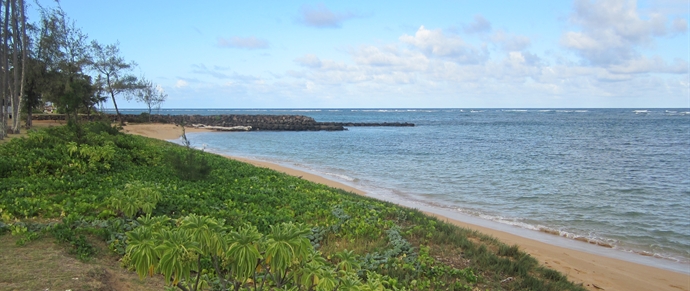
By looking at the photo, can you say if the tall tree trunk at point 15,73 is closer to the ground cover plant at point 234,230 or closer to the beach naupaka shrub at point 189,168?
the ground cover plant at point 234,230

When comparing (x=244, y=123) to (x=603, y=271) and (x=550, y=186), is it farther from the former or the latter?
(x=603, y=271)

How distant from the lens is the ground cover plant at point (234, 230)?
3064 millimetres

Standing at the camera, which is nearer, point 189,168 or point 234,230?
point 234,230

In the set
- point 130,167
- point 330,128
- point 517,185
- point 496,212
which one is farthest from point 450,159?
point 330,128

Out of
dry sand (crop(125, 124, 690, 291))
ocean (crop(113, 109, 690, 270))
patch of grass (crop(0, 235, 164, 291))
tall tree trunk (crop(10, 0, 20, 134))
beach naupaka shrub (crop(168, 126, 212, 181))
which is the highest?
tall tree trunk (crop(10, 0, 20, 134))

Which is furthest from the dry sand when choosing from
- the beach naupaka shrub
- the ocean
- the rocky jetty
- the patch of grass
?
the rocky jetty

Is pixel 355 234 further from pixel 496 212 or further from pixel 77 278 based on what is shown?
pixel 496 212

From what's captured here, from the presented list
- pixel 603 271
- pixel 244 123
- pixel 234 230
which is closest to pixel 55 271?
pixel 234 230

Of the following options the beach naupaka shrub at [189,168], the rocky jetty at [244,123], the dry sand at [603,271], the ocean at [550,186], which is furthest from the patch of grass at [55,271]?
the rocky jetty at [244,123]

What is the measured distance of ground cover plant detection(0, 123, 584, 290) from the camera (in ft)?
10.1

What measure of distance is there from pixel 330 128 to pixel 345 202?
170 feet

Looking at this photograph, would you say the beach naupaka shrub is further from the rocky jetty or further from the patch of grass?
the rocky jetty

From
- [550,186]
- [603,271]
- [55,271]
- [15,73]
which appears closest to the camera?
[55,271]

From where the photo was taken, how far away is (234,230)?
6.48 m
